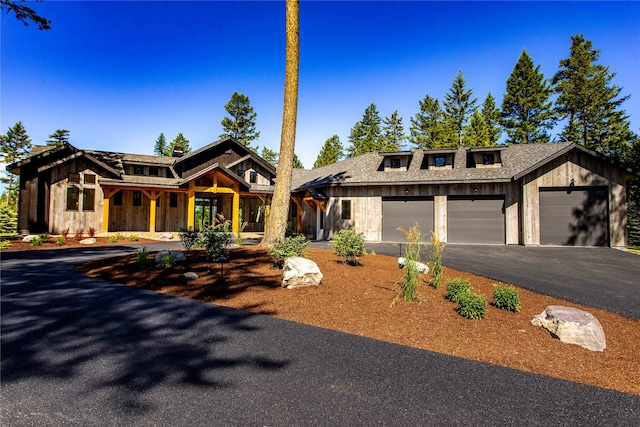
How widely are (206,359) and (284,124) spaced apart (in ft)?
28.9

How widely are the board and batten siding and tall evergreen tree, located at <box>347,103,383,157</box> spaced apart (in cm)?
2992

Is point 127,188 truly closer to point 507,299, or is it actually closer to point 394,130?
point 507,299

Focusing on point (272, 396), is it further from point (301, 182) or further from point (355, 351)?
point (301, 182)

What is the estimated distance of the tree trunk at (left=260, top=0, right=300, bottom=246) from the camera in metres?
10.2

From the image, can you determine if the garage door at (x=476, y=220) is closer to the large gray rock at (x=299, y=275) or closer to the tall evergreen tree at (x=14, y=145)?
the large gray rock at (x=299, y=275)

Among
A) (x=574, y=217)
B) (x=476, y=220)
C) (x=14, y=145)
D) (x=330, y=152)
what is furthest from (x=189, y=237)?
(x=14, y=145)

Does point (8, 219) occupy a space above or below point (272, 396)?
above

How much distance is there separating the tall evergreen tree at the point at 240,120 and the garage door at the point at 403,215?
30.8m

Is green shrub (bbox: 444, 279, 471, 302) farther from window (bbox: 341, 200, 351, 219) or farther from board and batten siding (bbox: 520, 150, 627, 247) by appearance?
window (bbox: 341, 200, 351, 219)

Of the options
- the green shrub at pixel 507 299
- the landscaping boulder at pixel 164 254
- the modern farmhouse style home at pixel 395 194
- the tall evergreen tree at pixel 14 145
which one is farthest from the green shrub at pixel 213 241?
the tall evergreen tree at pixel 14 145

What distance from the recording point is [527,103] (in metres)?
32.8

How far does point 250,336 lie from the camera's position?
3.80 m

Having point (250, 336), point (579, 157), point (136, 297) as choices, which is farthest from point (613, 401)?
point (579, 157)

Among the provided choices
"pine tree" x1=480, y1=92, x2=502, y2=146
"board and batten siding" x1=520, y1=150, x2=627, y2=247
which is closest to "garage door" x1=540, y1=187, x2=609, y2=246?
"board and batten siding" x1=520, y1=150, x2=627, y2=247
